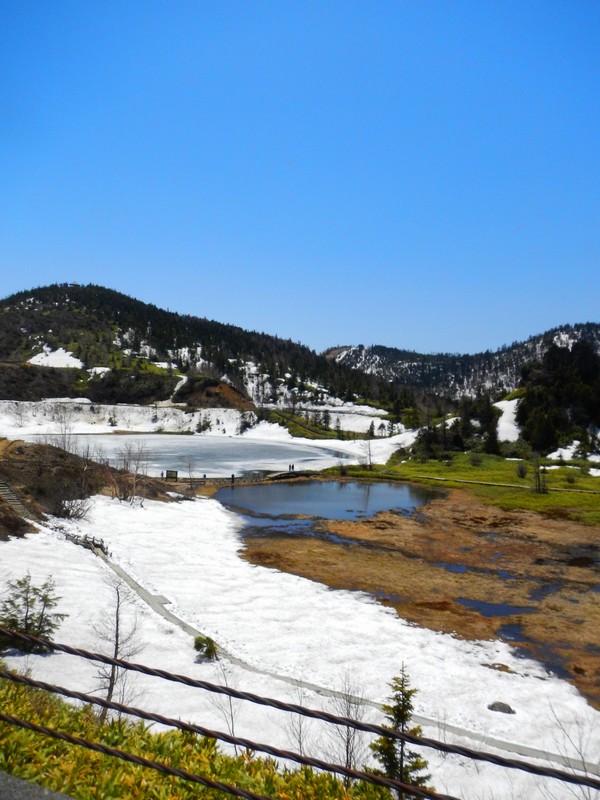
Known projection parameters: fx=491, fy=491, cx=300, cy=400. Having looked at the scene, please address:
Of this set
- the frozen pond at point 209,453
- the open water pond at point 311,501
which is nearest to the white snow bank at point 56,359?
the frozen pond at point 209,453

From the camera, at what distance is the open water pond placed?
134ft

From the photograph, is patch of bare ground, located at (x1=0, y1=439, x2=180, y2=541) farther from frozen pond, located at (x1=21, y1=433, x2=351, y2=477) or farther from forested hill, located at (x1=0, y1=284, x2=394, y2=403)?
forested hill, located at (x1=0, y1=284, x2=394, y2=403)

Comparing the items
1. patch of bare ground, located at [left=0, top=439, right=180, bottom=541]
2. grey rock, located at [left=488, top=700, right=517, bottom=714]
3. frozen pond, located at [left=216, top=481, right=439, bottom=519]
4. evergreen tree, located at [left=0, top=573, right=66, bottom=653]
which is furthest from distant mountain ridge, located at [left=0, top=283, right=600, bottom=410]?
evergreen tree, located at [left=0, top=573, right=66, bottom=653]

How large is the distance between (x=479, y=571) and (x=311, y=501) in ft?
78.9

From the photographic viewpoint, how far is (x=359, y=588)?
A: 24.0 m

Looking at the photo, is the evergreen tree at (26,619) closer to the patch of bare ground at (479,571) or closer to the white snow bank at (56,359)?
the patch of bare ground at (479,571)

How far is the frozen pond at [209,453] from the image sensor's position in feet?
219

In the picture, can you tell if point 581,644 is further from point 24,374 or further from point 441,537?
point 24,374

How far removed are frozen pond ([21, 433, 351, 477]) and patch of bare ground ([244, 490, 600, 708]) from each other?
30240 mm

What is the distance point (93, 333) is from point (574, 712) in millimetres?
191896

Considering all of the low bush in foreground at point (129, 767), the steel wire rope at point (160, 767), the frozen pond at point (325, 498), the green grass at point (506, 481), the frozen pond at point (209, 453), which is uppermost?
the steel wire rope at point (160, 767)

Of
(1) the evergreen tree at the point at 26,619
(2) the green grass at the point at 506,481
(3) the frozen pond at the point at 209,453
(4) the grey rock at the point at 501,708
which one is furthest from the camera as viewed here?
(3) the frozen pond at the point at 209,453

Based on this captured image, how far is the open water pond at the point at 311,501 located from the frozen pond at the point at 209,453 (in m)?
9.15

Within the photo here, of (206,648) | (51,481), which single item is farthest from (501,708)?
(51,481)
